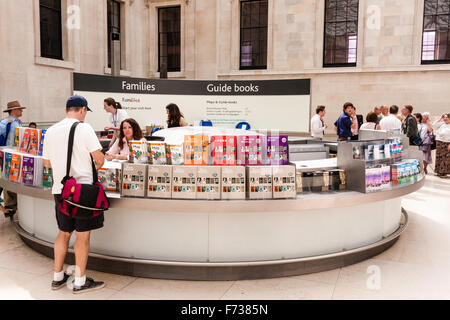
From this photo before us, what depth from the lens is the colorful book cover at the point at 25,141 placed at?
5.03 meters

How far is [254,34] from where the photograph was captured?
611 inches

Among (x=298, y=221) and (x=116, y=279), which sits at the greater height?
(x=298, y=221)

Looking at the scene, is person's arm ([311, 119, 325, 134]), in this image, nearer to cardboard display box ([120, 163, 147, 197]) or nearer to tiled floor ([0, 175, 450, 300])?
tiled floor ([0, 175, 450, 300])

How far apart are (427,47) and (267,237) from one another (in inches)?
486

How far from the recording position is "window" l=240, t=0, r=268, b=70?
50.6 feet

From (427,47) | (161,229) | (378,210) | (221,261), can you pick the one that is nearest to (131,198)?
(161,229)

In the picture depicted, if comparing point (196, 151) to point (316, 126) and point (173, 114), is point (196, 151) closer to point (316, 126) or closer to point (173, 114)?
point (173, 114)

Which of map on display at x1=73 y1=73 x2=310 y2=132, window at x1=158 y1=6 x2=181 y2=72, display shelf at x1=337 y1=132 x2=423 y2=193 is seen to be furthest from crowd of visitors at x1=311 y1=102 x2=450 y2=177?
window at x1=158 y1=6 x2=181 y2=72

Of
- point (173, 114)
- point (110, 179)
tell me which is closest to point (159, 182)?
point (110, 179)

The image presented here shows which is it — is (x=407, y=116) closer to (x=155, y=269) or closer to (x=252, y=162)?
(x=252, y=162)

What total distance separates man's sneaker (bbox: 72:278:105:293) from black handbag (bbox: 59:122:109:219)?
628mm

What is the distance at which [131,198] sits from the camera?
Answer: 3750mm

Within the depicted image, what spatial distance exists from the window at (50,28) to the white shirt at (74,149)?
9.88 metres

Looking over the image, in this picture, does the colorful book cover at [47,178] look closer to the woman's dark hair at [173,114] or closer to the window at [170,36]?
the woman's dark hair at [173,114]
